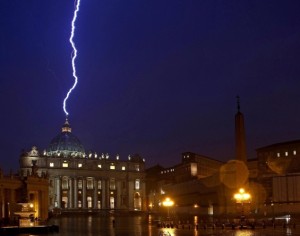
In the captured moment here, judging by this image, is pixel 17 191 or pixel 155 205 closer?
pixel 17 191

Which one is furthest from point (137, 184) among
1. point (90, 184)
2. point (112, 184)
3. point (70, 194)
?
point (70, 194)

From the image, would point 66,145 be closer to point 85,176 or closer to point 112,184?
point 85,176

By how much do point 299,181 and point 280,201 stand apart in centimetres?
378

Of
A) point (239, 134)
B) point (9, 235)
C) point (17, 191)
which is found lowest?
point (9, 235)

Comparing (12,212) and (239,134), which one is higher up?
(239,134)

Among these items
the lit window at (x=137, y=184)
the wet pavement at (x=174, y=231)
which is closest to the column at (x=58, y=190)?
the lit window at (x=137, y=184)

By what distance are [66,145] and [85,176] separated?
12.6 metres

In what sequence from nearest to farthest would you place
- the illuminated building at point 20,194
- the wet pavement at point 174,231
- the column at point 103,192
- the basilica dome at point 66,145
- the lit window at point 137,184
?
the wet pavement at point 174,231, the illuminated building at point 20,194, the column at point 103,192, the basilica dome at point 66,145, the lit window at point 137,184

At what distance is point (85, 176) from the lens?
144 meters

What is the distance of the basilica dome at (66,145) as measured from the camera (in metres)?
148

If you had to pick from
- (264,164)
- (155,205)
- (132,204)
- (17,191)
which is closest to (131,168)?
(132,204)

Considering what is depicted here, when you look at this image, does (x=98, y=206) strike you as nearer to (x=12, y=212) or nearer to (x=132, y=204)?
(x=132, y=204)

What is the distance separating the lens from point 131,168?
152 meters

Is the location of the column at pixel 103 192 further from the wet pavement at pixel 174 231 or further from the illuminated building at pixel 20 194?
the wet pavement at pixel 174 231
